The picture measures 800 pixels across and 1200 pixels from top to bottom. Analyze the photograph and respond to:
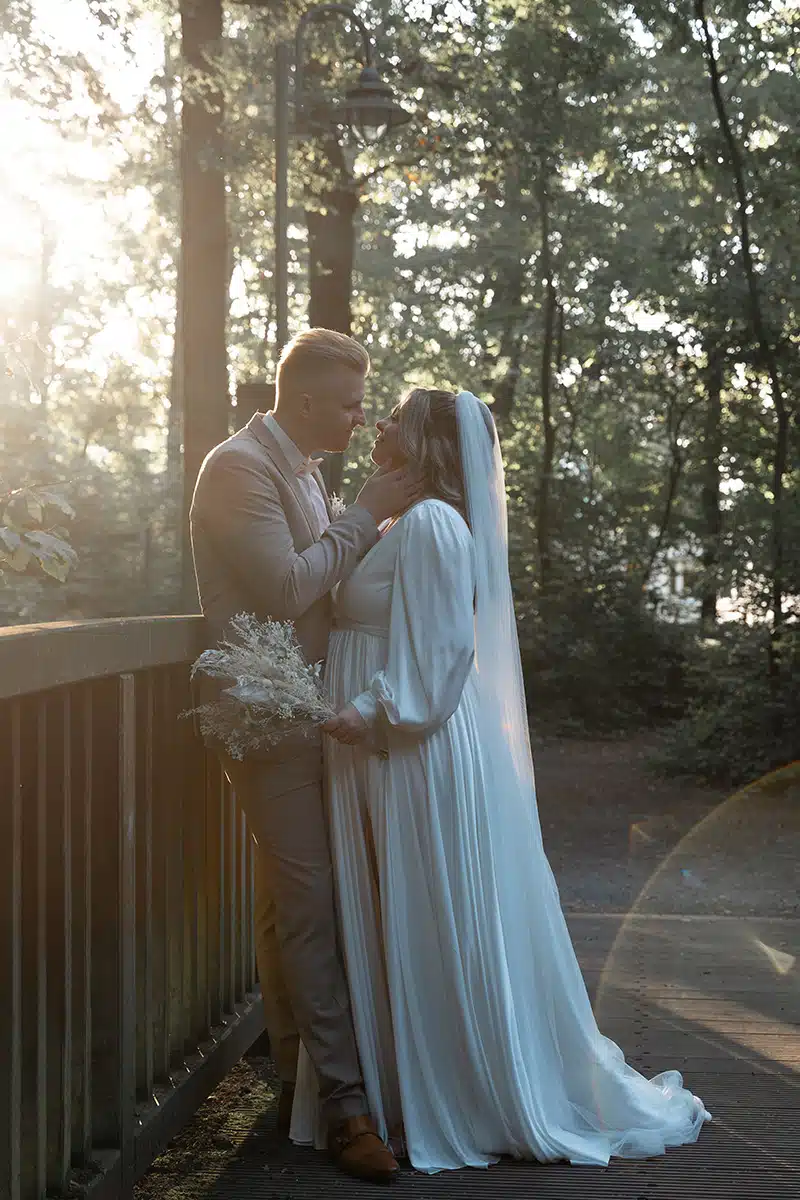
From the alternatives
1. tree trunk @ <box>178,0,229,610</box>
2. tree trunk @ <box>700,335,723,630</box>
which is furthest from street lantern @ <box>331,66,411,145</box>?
tree trunk @ <box>700,335,723,630</box>

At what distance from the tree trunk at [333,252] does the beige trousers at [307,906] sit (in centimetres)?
1270

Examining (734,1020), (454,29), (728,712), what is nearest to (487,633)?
(734,1020)

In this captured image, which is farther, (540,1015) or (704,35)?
(704,35)

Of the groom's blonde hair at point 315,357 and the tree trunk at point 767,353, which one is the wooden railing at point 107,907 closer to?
the groom's blonde hair at point 315,357

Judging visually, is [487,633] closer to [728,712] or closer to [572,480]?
[728,712]

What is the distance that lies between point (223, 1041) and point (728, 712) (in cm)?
1163

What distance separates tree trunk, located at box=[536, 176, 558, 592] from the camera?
23938 mm

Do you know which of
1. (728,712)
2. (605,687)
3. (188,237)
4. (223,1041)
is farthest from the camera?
Answer: (605,687)

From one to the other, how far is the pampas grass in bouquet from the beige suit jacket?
0.28 ft

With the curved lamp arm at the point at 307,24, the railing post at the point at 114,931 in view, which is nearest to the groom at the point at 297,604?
the railing post at the point at 114,931

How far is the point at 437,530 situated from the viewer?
14.6 ft

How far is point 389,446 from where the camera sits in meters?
4.65

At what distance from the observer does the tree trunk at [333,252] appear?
17.2m

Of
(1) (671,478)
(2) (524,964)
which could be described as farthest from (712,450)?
(2) (524,964)
